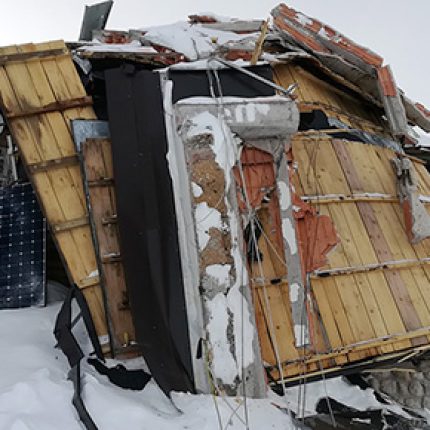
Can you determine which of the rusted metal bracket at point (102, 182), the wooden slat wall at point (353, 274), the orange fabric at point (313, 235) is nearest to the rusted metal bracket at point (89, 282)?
the rusted metal bracket at point (102, 182)

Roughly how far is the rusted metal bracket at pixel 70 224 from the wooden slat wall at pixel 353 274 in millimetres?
2190

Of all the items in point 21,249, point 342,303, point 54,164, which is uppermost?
point 54,164

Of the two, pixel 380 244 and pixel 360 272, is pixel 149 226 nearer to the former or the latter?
pixel 360 272

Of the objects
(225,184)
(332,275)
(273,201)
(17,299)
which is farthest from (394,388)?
(17,299)

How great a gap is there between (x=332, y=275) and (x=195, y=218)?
7.01 feet

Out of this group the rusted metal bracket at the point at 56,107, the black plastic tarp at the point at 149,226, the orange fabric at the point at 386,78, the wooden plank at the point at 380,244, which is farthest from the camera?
the orange fabric at the point at 386,78

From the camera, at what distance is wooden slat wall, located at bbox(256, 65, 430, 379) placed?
596cm

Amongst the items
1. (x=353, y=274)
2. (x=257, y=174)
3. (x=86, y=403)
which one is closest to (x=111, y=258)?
(x=86, y=403)

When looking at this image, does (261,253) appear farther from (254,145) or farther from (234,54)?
(234,54)

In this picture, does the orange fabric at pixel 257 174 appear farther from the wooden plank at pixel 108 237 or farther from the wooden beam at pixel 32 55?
the wooden beam at pixel 32 55

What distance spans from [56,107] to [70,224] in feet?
5.12

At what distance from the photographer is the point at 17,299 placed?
20.8 ft

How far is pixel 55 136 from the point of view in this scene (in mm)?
6336

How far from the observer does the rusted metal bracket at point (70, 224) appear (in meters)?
5.99
